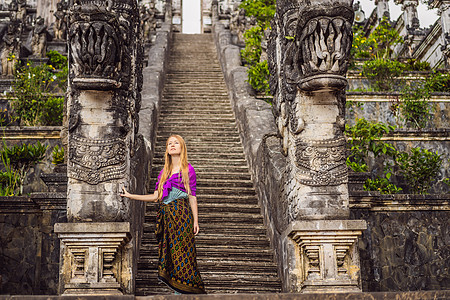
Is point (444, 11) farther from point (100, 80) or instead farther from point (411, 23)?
point (100, 80)

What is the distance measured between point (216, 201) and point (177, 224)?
3292 mm

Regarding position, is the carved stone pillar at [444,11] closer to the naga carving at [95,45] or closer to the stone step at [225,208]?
the stone step at [225,208]

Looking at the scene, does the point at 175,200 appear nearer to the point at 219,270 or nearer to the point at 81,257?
the point at 81,257

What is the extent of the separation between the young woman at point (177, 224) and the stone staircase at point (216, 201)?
141cm

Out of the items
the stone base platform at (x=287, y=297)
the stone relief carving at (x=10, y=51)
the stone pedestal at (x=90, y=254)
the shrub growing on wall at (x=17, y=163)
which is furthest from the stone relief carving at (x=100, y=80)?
the stone relief carving at (x=10, y=51)

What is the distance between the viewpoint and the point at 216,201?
9.07 metres

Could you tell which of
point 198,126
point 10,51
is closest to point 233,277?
point 198,126

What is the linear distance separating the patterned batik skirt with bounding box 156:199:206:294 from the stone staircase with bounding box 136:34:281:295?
1403mm

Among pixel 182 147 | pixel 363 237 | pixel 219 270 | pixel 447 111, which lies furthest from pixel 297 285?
pixel 447 111

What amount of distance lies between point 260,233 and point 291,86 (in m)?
2.42

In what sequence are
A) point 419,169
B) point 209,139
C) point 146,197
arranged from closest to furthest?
point 146,197
point 419,169
point 209,139

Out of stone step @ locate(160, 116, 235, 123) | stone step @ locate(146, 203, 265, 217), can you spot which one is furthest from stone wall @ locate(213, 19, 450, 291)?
stone step @ locate(160, 116, 235, 123)

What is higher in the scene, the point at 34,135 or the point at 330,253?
the point at 34,135

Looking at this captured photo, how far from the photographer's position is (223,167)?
400 inches
